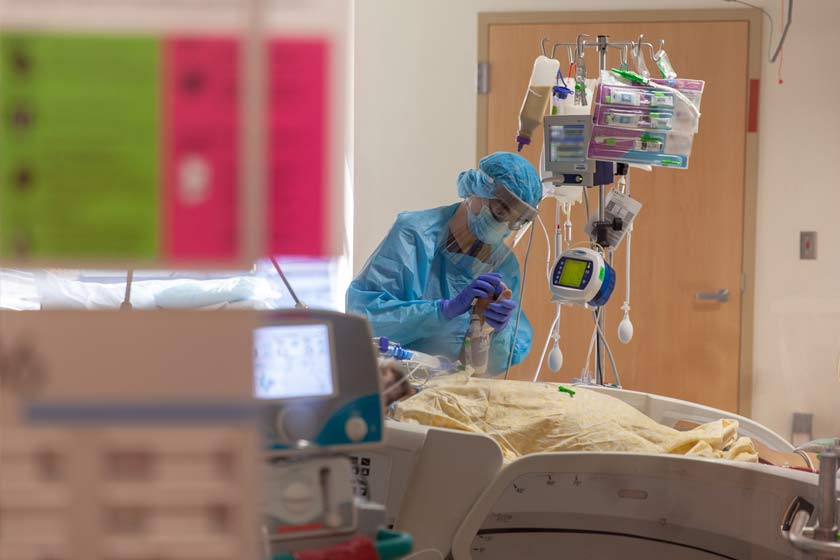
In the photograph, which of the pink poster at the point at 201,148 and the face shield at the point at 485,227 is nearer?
the pink poster at the point at 201,148

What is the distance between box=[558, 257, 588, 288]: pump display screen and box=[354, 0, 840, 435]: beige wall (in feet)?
4.01

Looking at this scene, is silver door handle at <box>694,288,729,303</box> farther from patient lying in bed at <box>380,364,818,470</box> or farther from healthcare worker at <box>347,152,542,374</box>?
patient lying in bed at <box>380,364,818,470</box>

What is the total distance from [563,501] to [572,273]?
734 millimetres

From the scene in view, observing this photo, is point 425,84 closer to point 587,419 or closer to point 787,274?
point 787,274

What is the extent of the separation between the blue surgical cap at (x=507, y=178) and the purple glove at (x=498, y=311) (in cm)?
29

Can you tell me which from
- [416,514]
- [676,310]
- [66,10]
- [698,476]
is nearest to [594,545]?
[698,476]

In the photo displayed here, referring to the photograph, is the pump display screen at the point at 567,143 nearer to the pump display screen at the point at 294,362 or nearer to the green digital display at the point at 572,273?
the green digital display at the point at 572,273

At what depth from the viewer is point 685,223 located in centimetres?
363

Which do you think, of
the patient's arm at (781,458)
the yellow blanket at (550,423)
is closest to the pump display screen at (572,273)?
the yellow blanket at (550,423)

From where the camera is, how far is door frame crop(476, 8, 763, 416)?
3.54 m

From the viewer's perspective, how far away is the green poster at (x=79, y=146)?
618mm

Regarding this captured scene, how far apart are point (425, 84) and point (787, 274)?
5.22ft

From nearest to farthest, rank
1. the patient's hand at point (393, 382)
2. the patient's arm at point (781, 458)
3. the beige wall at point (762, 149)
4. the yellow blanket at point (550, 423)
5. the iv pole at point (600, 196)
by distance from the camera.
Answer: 1. the patient's hand at point (393, 382)
2. the yellow blanket at point (550, 423)
3. the patient's arm at point (781, 458)
4. the iv pole at point (600, 196)
5. the beige wall at point (762, 149)

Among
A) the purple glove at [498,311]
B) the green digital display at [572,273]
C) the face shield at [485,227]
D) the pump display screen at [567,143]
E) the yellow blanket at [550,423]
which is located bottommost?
the yellow blanket at [550,423]
